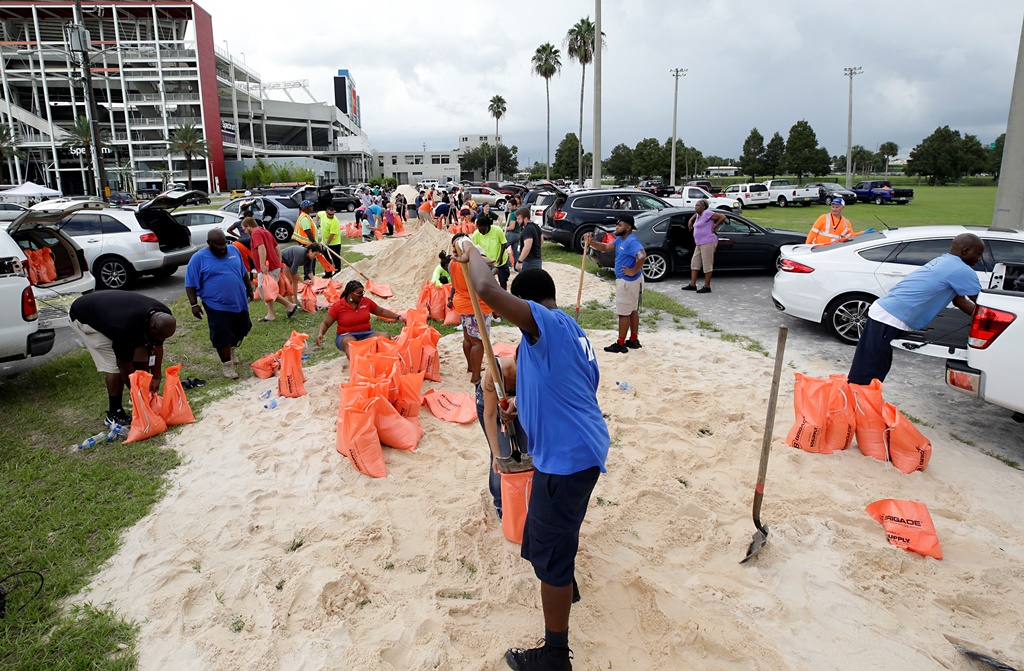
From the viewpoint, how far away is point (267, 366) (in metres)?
6.71

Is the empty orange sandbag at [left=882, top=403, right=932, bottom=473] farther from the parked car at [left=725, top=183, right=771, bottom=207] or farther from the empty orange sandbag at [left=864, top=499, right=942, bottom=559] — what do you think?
the parked car at [left=725, top=183, right=771, bottom=207]

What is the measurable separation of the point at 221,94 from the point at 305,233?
79777 mm

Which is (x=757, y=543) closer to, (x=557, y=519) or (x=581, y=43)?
(x=557, y=519)

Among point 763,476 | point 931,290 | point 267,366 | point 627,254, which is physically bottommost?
point 267,366

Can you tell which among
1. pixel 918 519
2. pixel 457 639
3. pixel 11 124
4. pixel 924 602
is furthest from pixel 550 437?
pixel 11 124

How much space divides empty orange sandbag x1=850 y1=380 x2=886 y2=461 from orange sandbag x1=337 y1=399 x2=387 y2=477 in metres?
3.75

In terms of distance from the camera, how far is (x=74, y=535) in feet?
12.3

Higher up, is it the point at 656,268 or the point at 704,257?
the point at 704,257

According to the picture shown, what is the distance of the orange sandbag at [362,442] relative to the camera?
4496mm

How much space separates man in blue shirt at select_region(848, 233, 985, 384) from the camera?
4852 millimetres

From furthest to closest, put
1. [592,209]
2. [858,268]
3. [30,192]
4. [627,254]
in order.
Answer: [30,192]
[592,209]
[858,268]
[627,254]

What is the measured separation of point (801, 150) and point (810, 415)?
64.0 m

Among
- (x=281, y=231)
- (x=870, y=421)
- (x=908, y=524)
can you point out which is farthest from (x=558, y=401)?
(x=281, y=231)

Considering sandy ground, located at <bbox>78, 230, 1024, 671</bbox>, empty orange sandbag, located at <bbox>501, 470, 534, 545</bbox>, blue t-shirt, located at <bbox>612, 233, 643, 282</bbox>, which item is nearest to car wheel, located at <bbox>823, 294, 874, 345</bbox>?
blue t-shirt, located at <bbox>612, 233, 643, 282</bbox>
